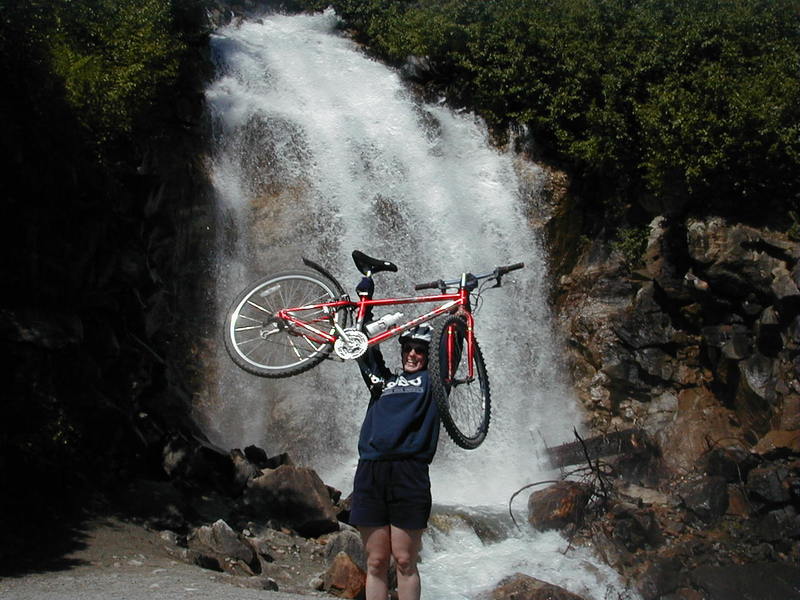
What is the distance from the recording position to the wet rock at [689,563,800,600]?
9.09 meters

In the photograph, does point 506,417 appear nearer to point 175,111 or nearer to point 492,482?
point 492,482

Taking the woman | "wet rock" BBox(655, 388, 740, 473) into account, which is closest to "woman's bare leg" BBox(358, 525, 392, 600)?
the woman

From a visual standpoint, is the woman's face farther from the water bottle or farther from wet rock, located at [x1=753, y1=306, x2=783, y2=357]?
wet rock, located at [x1=753, y1=306, x2=783, y2=357]

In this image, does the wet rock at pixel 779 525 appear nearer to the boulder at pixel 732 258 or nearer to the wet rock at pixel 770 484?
the wet rock at pixel 770 484

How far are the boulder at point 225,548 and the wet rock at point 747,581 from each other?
5.29 metres

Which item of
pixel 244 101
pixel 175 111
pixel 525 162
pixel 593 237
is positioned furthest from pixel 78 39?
pixel 593 237

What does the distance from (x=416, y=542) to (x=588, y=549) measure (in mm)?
6527

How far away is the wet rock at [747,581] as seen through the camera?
9.09 meters

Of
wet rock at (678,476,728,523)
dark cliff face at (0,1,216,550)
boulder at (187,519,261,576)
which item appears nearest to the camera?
boulder at (187,519,261,576)

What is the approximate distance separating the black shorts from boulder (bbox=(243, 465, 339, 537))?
400cm

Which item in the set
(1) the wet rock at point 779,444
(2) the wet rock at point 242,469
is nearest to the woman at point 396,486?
(2) the wet rock at point 242,469

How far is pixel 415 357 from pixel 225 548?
321 centimetres

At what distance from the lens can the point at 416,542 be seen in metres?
4.37

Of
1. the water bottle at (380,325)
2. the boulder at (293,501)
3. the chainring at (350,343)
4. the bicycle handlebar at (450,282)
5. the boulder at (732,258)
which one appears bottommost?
the boulder at (293,501)
